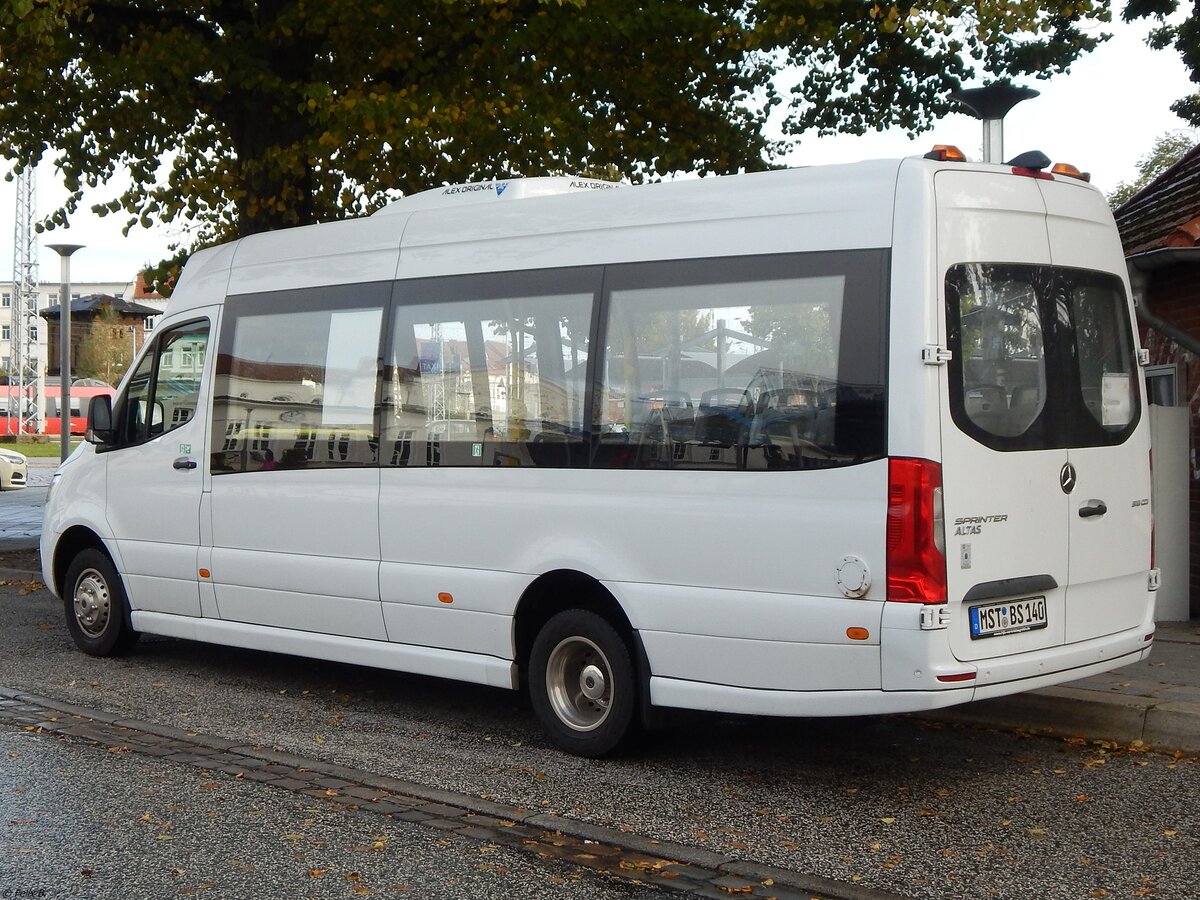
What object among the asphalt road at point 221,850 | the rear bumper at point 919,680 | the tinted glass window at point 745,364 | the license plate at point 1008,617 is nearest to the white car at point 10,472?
the asphalt road at point 221,850

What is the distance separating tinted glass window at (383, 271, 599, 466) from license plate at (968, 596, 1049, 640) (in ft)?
6.82

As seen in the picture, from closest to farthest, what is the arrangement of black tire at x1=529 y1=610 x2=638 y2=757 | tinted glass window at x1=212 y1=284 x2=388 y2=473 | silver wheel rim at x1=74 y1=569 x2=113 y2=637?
black tire at x1=529 y1=610 x2=638 y2=757 → tinted glass window at x1=212 y1=284 x2=388 y2=473 → silver wheel rim at x1=74 y1=569 x2=113 y2=637

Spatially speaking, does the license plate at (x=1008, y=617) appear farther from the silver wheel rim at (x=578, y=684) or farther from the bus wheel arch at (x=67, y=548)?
the bus wheel arch at (x=67, y=548)

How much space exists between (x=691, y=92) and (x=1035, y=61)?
3.72 meters

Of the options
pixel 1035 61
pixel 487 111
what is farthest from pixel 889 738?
pixel 1035 61

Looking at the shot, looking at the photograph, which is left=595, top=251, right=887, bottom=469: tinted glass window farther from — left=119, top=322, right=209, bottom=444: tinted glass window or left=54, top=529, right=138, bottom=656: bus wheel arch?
left=54, top=529, right=138, bottom=656: bus wheel arch

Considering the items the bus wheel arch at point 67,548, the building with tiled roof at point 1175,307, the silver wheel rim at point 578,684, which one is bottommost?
the silver wheel rim at point 578,684

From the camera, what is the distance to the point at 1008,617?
6336 millimetres

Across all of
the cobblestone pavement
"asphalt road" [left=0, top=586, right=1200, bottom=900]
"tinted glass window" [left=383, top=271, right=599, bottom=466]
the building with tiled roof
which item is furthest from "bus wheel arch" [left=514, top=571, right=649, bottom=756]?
the building with tiled roof

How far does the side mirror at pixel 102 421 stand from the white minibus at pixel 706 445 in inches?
54.7

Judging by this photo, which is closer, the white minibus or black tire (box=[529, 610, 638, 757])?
the white minibus

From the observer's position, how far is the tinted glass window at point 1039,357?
625cm

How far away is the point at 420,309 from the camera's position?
26.7 ft

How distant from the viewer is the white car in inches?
Answer: 1248
